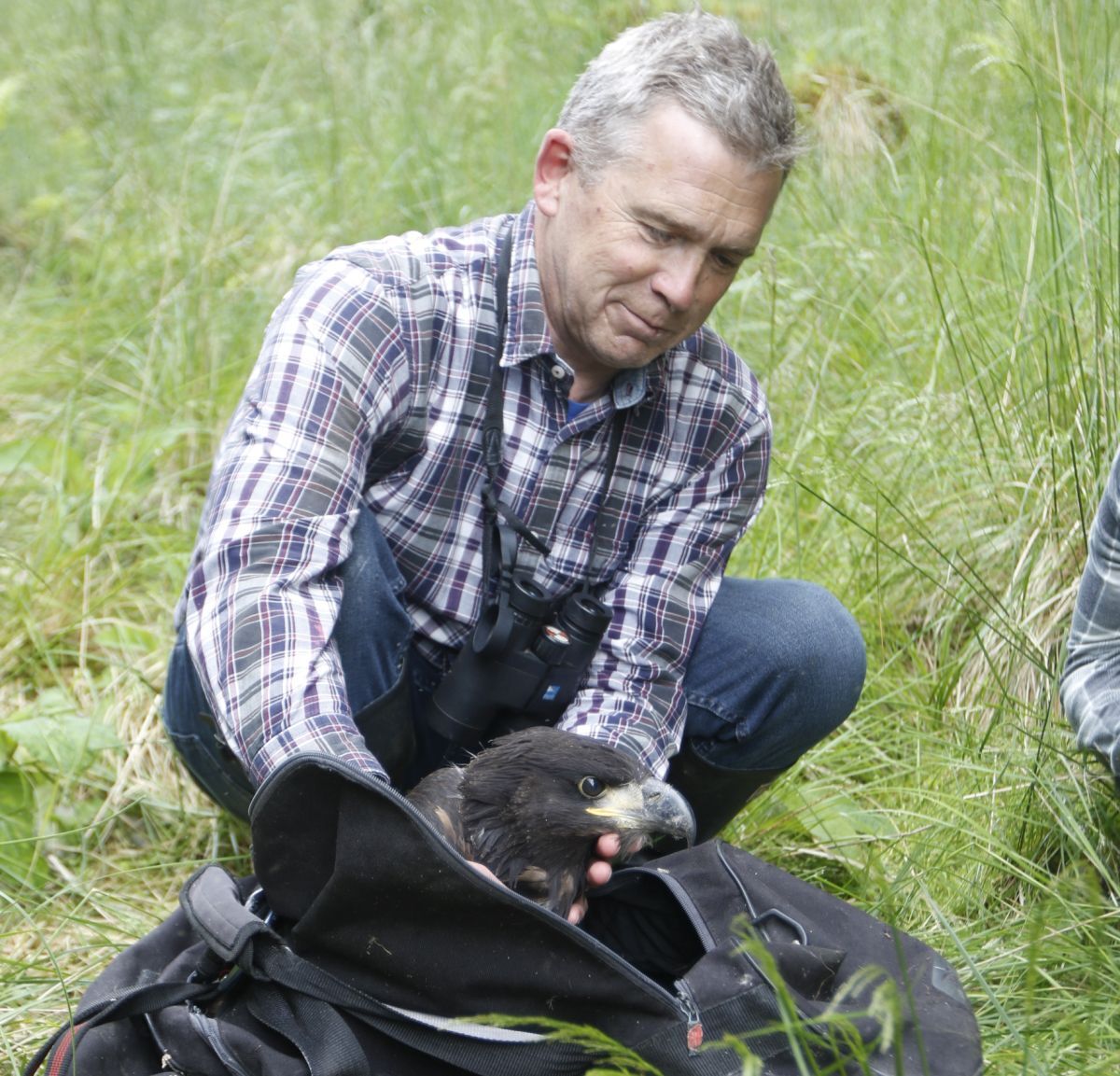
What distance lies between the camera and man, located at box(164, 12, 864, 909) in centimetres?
257

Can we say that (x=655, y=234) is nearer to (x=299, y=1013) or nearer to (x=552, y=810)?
(x=552, y=810)

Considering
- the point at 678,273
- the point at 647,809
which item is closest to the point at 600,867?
the point at 647,809

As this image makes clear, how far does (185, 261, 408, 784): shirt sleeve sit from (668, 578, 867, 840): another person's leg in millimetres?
925

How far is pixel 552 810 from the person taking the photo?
2.67 metres

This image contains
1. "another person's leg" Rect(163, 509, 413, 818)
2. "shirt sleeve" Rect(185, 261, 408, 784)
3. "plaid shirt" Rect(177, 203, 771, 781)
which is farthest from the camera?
"another person's leg" Rect(163, 509, 413, 818)

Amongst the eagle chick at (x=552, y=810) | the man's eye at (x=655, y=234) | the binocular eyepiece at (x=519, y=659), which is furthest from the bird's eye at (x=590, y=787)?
the man's eye at (x=655, y=234)

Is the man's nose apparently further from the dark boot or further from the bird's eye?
the dark boot

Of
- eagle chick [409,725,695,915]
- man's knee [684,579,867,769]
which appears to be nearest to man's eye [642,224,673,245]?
man's knee [684,579,867,769]

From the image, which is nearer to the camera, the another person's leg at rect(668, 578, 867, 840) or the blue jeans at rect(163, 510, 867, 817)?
the blue jeans at rect(163, 510, 867, 817)

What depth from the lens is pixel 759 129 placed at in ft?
8.94

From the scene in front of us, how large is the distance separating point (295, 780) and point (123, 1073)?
0.50 metres

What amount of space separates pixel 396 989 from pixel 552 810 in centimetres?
64

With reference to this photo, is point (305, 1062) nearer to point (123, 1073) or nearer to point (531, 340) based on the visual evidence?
point (123, 1073)

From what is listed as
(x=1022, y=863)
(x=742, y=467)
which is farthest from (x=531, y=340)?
(x=1022, y=863)
